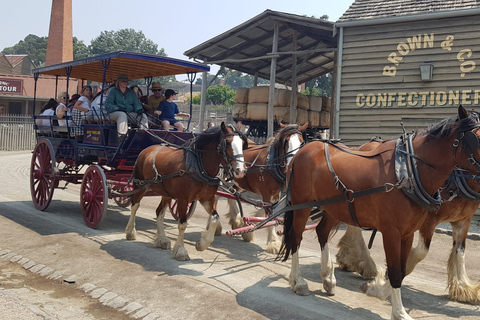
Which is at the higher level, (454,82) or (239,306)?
(454,82)

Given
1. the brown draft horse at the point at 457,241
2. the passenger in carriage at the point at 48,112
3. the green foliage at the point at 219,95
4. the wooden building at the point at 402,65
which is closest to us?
the brown draft horse at the point at 457,241

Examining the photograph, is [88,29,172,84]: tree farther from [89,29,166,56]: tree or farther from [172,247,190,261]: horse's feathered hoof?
[172,247,190,261]: horse's feathered hoof

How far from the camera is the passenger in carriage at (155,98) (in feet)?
34.1

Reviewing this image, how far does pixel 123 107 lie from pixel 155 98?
139cm

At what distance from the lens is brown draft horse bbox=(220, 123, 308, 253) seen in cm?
788

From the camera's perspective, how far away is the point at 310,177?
5891 mm

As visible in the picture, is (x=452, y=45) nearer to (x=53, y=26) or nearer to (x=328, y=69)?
(x=328, y=69)

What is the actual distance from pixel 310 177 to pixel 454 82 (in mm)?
7075

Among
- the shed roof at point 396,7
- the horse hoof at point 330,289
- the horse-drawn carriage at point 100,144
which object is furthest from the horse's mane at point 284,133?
the shed roof at point 396,7

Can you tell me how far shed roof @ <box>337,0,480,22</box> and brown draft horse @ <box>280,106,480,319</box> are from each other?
7299 millimetres

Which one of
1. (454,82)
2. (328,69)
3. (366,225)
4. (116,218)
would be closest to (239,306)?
(366,225)

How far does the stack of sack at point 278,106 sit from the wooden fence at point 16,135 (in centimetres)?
1671

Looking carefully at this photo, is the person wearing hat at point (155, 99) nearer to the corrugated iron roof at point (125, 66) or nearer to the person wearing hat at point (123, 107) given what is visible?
the corrugated iron roof at point (125, 66)

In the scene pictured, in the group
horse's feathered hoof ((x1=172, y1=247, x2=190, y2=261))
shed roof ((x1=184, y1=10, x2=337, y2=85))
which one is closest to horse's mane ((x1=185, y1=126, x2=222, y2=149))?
horse's feathered hoof ((x1=172, y1=247, x2=190, y2=261))
